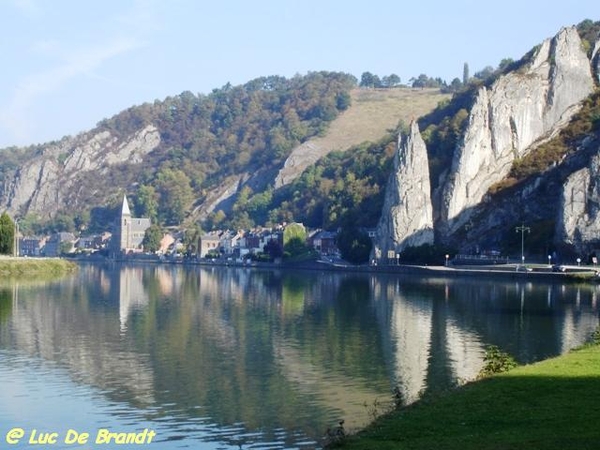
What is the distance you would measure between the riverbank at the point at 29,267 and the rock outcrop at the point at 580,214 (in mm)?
46668

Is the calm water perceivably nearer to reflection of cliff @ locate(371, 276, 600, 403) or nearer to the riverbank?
reflection of cliff @ locate(371, 276, 600, 403)

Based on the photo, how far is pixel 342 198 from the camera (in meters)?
138

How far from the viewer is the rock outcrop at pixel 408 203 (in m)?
110

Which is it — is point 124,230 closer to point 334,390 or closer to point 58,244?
point 58,244

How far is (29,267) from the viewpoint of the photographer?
87.3 metres

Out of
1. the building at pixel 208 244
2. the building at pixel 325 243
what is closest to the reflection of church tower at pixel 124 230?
the building at pixel 208 244

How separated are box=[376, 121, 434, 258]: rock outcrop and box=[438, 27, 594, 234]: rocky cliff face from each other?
2.56m

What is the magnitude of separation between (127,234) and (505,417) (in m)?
167

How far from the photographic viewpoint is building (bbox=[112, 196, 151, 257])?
177625mm

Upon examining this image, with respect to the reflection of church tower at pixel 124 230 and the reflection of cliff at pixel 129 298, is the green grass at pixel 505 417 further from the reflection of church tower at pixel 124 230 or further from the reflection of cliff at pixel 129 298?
the reflection of church tower at pixel 124 230

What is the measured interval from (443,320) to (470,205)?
66.3 metres

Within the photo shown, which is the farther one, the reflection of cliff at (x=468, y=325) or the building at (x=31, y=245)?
the building at (x=31, y=245)

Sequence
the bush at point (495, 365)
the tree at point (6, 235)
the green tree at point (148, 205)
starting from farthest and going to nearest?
the green tree at point (148, 205) → the tree at point (6, 235) → the bush at point (495, 365)

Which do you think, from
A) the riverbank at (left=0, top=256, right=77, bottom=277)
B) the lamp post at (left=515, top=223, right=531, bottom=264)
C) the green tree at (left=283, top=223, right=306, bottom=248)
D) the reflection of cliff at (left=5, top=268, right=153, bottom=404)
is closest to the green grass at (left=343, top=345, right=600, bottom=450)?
the reflection of cliff at (left=5, top=268, right=153, bottom=404)
